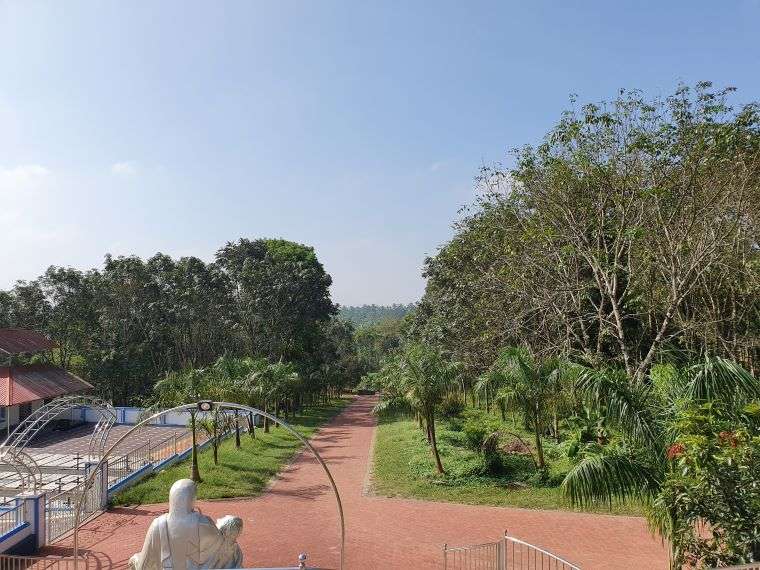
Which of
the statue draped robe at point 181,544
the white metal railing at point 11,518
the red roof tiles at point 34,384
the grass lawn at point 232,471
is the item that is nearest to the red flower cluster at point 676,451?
the statue draped robe at point 181,544

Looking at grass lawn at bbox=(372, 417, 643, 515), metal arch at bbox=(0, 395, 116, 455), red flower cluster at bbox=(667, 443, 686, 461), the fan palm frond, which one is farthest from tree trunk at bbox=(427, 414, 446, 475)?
red flower cluster at bbox=(667, 443, 686, 461)

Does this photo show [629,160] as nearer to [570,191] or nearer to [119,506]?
[570,191]

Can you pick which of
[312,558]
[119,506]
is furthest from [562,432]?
[119,506]

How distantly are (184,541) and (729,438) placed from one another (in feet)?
22.8

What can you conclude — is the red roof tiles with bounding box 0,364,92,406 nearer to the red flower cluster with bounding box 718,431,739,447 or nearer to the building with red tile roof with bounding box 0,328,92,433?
the building with red tile roof with bounding box 0,328,92,433

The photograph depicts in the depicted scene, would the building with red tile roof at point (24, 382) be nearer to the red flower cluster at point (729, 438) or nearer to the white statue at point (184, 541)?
the white statue at point (184, 541)

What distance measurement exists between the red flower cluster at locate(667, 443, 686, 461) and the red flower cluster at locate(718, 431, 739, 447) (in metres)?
0.47

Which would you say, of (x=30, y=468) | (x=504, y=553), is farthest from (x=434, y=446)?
(x=30, y=468)

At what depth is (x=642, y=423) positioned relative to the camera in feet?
28.9

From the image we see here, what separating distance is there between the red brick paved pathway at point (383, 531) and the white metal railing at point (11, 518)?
1.47m

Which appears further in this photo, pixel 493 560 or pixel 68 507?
pixel 68 507

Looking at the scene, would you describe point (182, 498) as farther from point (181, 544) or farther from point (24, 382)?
point (24, 382)

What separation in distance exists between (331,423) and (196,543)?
94.2 feet

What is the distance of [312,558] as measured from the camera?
1189 centimetres
